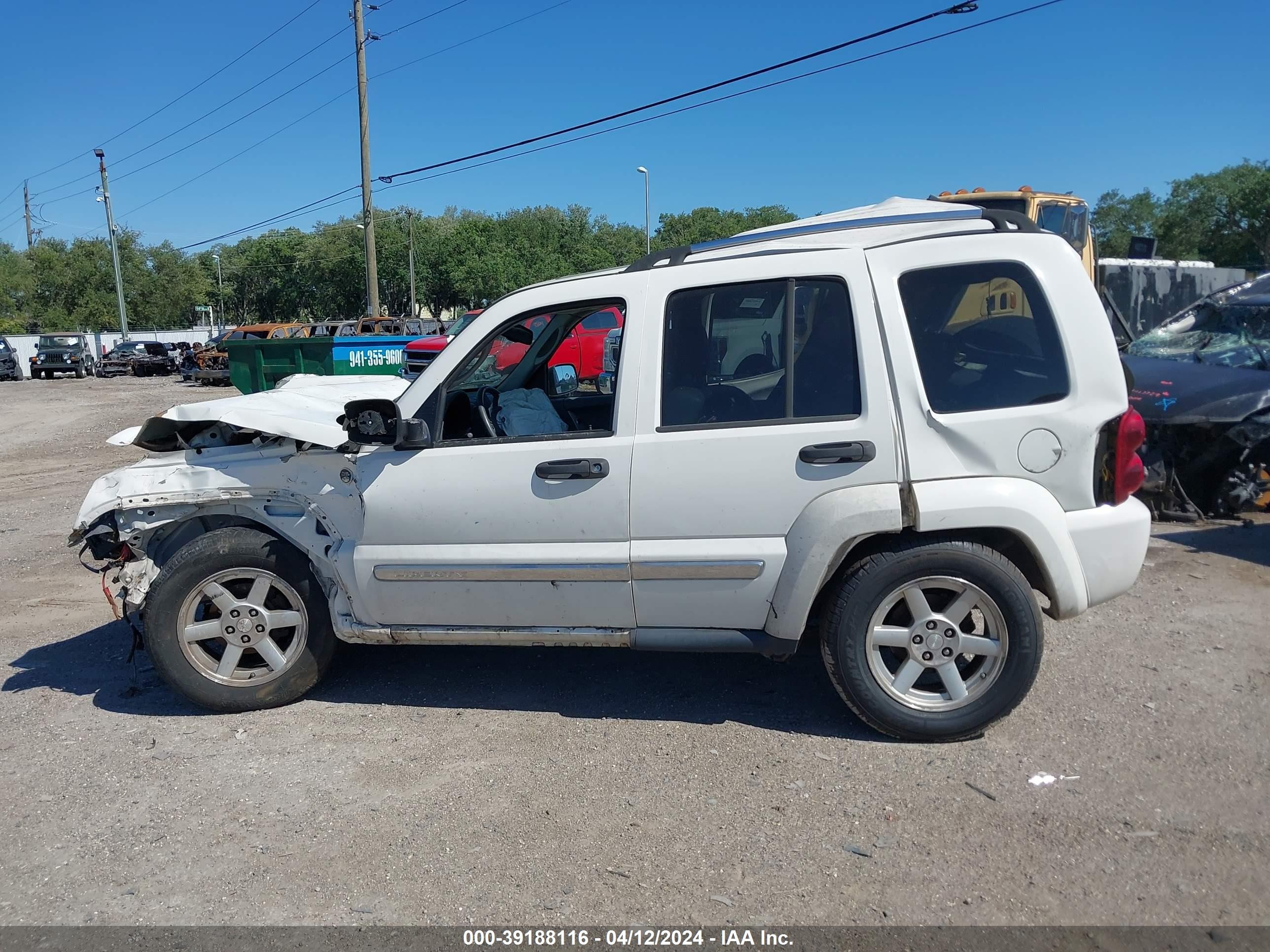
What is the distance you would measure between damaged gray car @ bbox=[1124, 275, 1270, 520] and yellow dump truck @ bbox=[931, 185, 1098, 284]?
5.05 meters

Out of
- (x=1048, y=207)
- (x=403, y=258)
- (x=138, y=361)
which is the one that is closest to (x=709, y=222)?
(x=403, y=258)

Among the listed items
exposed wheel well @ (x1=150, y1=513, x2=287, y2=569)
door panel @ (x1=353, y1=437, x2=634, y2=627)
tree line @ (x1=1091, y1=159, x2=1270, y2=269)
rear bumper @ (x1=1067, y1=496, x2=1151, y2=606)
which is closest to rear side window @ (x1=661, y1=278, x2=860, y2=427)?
door panel @ (x1=353, y1=437, x2=634, y2=627)

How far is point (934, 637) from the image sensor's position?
3.87m

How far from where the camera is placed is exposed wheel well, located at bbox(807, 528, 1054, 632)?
3.86 meters

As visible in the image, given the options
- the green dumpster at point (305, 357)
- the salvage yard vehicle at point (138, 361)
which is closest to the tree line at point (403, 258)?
the salvage yard vehicle at point (138, 361)

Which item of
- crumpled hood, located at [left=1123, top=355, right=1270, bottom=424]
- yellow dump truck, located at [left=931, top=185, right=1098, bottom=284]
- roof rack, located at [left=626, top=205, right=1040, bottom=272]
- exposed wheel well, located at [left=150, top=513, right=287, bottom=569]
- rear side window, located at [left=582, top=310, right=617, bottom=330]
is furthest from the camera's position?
yellow dump truck, located at [left=931, top=185, right=1098, bottom=284]

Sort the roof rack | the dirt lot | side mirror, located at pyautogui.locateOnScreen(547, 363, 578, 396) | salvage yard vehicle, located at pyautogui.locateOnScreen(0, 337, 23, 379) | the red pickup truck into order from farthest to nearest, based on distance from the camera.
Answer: salvage yard vehicle, located at pyautogui.locateOnScreen(0, 337, 23, 379) < side mirror, located at pyautogui.locateOnScreen(547, 363, 578, 396) < the red pickup truck < the roof rack < the dirt lot

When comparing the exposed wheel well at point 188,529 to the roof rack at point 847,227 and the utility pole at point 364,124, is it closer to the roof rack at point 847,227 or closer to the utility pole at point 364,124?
the roof rack at point 847,227

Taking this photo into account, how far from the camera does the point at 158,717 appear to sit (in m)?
4.53

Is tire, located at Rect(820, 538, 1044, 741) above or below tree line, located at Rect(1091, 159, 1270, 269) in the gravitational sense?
below

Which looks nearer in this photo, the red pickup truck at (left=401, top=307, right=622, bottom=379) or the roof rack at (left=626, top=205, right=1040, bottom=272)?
the roof rack at (left=626, top=205, right=1040, bottom=272)

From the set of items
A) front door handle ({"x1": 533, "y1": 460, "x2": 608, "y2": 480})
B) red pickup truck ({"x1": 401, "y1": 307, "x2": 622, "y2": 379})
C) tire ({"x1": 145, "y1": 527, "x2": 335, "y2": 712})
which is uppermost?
red pickup truck ({"x1": 401, "y1": 307, "x2": 622, "y2": 379})

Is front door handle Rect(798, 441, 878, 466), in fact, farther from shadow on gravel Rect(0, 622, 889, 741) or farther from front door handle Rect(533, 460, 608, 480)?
shadow on gravel Rect(0, 622, 889, 741)

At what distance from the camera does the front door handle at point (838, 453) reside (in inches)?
149
